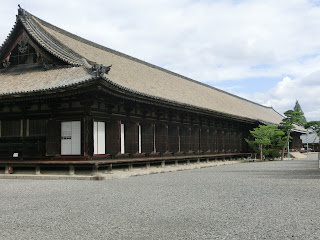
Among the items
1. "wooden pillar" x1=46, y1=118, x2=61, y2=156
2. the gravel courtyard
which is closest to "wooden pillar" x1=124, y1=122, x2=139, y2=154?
"wooden pillar" x1=46, y1=118, x2=61, y2=156

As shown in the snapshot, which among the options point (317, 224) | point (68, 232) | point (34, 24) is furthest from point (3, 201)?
point (34, 24)

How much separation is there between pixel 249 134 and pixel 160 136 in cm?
2052

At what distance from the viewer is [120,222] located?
7.66 meters

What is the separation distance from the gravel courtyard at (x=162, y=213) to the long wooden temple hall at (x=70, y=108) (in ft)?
18.1

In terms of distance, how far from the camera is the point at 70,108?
18688mm

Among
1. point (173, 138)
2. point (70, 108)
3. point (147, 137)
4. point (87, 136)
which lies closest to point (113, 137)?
point (87, 136)

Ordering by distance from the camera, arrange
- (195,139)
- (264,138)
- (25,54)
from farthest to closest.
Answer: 1. (264,138)
2. (195,139)
3. (25,54)

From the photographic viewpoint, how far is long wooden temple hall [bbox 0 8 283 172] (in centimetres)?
1814

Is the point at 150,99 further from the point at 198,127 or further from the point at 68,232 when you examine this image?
the point at 68,232

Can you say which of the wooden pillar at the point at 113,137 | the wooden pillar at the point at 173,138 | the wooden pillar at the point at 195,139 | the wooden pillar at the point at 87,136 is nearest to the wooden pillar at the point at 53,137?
the wooden pillar at the point at 87,136

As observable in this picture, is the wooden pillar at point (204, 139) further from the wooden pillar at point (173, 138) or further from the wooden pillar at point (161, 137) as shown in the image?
the wooden pillar at point (161, 137)

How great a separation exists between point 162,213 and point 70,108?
1137 centimetres

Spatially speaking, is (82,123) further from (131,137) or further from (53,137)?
(131,137)

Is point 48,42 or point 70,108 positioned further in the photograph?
point 48,42
